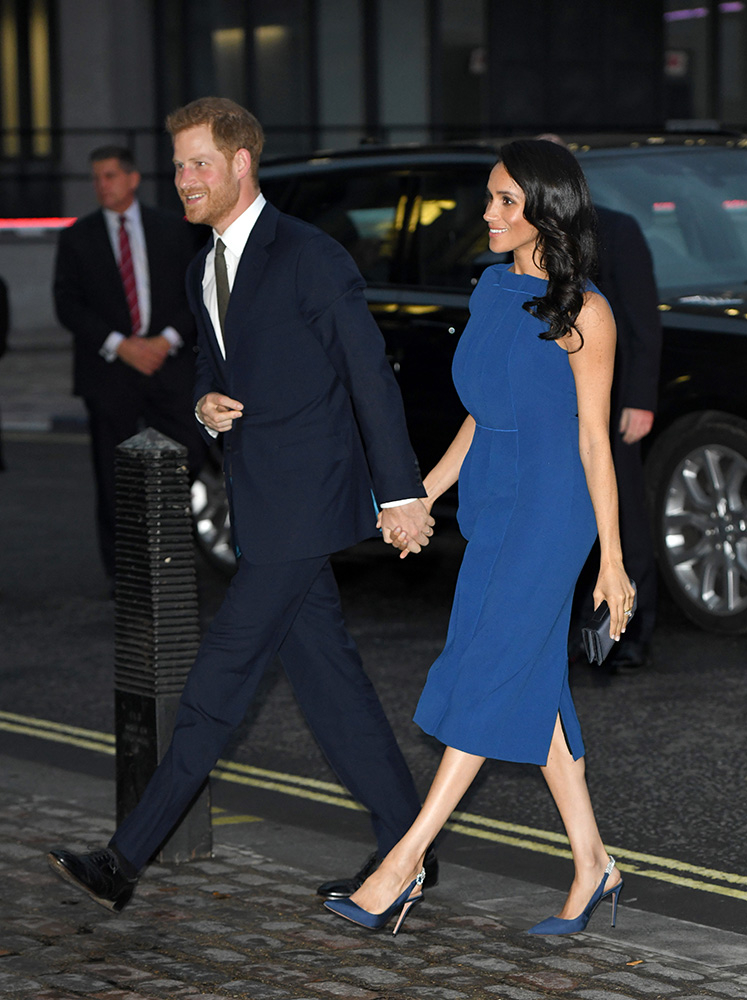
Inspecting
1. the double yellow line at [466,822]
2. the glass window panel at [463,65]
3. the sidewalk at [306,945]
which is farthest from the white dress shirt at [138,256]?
the glass window panel at [463,65]

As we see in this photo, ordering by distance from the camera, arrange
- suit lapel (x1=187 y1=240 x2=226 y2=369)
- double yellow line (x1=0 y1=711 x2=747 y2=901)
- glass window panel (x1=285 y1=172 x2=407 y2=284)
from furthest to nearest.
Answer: glass window panel (x1=285 y1=172 x2=407 y2=284) → double yellow line (x1=0 y1=711 x2=747 y2=901) → suit lapel (x1=187 y1=240 x2=226 y2=369)

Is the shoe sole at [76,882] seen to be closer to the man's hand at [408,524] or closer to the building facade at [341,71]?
the man's hand at [408,524]

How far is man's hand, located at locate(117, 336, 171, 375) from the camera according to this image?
9.23 m

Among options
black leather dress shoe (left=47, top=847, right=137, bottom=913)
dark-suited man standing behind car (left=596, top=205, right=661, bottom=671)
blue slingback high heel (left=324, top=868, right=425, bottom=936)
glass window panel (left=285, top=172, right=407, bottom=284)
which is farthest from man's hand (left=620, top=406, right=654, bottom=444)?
black leather dress shoe (left=47, top=847, right=137, bottom=913)

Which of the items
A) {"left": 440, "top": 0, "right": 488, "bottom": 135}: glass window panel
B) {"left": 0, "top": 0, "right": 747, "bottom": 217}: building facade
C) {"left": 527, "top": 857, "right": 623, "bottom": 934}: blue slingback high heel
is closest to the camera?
{"left": 527, "top": 857, "right": 623, "bottom": 934}: blue slingback high heel

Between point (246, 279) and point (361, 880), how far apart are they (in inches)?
59.1

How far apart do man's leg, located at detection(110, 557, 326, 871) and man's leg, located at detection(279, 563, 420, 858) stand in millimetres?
106

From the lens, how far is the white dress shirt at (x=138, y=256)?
369 inches

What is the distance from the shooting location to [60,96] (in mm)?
28750

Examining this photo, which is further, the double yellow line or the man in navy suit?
the double yellow line

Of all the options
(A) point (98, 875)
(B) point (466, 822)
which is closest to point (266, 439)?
(A) point (98, 875)

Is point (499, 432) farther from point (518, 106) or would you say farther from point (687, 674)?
point (518, 106)

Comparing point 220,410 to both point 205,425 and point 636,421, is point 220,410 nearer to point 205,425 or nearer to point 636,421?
point 205,425

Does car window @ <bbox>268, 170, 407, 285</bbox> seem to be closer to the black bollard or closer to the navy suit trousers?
the black bollard
